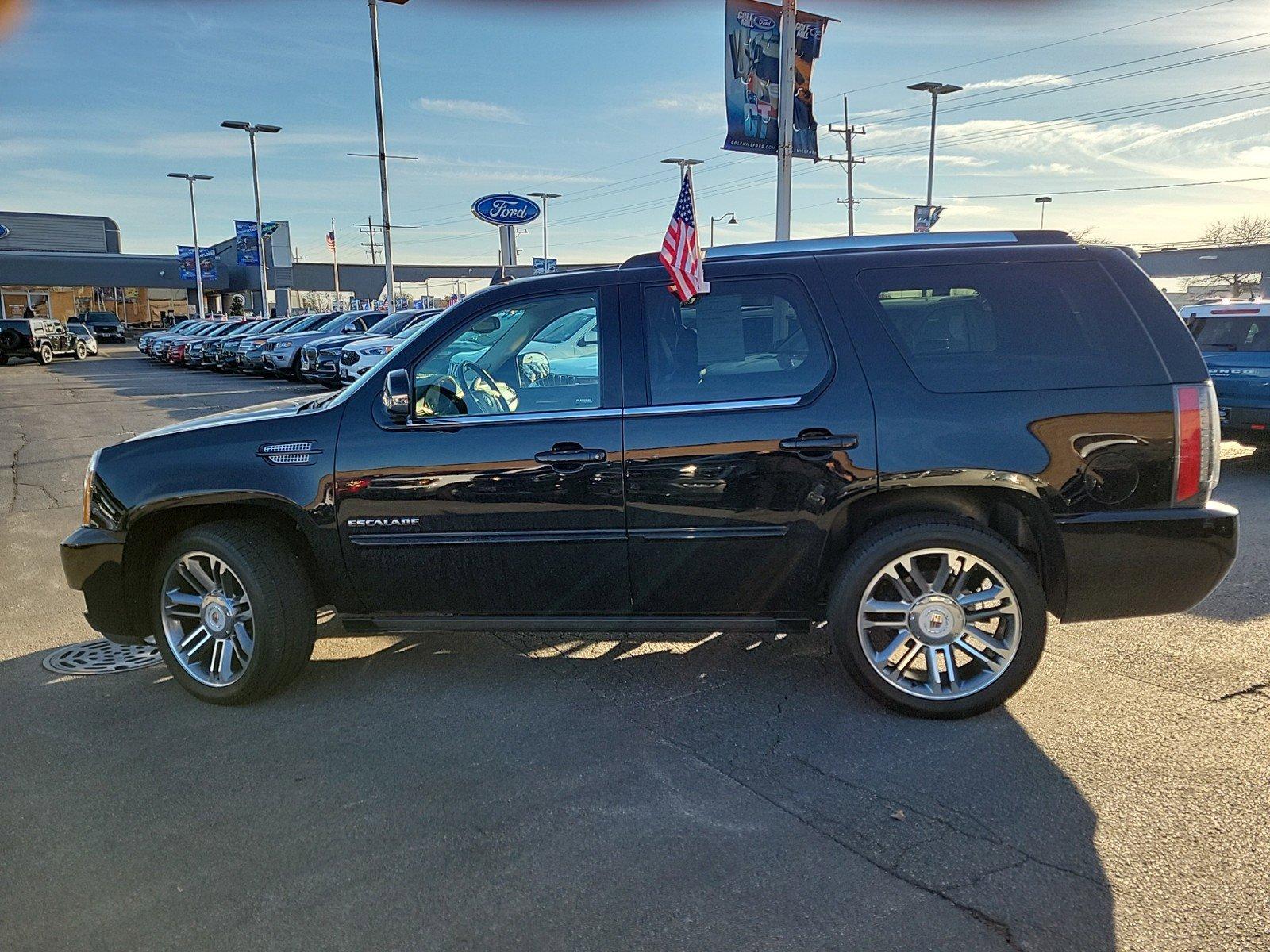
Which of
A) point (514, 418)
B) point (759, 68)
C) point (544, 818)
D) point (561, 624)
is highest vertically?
point (759, 68)

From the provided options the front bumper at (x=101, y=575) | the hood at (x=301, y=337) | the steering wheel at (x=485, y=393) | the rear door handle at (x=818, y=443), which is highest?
the hood at (x=301, y=337)

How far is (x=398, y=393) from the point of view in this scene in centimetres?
402

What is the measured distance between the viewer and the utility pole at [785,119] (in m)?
15.4

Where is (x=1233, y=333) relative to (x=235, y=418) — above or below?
above

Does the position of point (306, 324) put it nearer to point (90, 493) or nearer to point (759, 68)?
point (759, 68)

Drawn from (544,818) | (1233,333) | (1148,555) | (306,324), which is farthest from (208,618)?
(306,324)

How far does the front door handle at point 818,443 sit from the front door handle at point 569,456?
76 cm

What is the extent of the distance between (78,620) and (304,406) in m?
2.29

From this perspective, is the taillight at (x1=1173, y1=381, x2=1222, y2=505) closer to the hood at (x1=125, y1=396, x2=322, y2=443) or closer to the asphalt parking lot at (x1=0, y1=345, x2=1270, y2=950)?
the asphalt parking lot at (x1=0, y1=345, x2=1270, y2=950)

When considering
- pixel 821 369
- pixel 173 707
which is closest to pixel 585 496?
pixel 821 369

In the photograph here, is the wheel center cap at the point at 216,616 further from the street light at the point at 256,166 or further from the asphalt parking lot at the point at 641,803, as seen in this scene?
the street light at the point at 256,166

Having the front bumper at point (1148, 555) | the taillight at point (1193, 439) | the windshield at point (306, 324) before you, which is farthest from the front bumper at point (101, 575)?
the windshield at point (306, 324)

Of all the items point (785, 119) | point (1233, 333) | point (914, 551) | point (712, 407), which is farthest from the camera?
point (785, 119)

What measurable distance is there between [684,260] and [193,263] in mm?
65475
